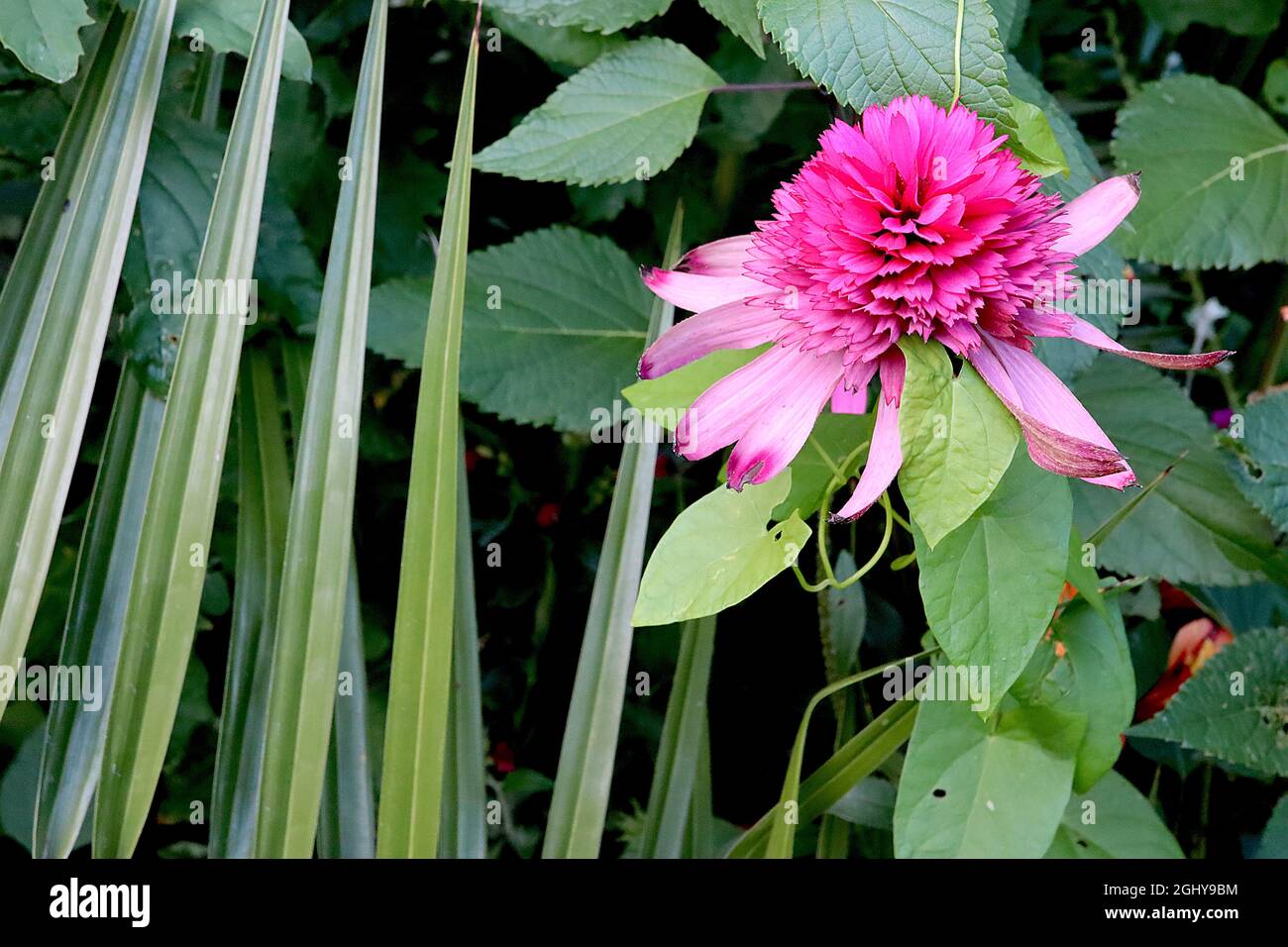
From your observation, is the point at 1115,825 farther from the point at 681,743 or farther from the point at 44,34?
the point at 44,34

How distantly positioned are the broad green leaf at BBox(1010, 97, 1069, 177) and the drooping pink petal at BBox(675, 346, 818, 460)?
10cm

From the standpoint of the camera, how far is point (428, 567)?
448 millimetres

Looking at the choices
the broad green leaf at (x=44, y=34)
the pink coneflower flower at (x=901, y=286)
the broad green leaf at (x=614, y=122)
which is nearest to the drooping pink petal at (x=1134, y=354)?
the pink coneflower flower at (x=901, y=286)

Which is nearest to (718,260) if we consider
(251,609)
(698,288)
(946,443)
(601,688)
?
(698,288)

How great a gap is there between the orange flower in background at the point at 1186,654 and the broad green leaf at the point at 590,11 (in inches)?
19.3

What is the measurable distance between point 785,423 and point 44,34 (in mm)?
362

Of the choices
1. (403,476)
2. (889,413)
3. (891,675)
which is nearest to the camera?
(889,413)

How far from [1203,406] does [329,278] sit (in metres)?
0.69

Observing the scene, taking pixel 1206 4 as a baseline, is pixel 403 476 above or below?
below

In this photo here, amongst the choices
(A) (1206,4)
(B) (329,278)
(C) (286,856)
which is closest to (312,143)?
(B) (329,278)

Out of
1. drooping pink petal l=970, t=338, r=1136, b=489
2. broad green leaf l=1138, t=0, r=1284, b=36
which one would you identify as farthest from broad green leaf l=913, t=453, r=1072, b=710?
broad green leaf l=1138, t=0, r=1284, b=36

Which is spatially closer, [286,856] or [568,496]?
[286,856]

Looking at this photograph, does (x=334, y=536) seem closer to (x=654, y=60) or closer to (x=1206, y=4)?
(x=654, y=60)
